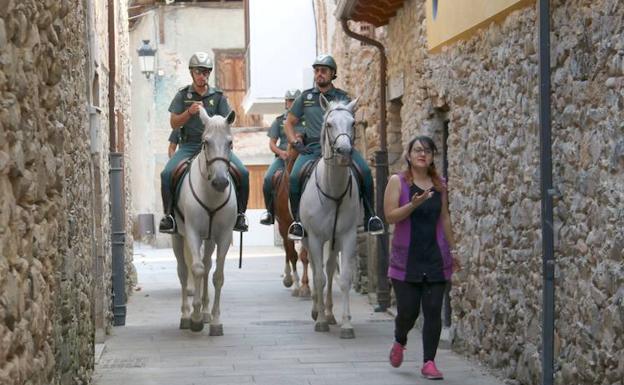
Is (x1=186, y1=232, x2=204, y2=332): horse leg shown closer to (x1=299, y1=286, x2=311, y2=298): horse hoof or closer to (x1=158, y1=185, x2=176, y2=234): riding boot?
(x1=158, y1=185, x2=176, y2=234): riding boot

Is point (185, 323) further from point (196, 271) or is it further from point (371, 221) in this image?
point (371, 221)

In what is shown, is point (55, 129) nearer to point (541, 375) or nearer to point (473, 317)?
point (541, 375)

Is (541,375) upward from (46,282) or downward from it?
downward

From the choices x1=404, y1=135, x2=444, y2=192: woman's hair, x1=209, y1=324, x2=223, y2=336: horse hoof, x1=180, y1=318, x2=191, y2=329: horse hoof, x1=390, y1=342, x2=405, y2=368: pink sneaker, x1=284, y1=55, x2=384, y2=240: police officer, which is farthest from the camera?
x1=180, y1=318, x2=191, y2=329: horse hoof

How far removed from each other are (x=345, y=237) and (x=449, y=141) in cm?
163

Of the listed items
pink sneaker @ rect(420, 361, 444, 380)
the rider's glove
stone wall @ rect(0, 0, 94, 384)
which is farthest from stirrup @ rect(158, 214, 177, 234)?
pink sneaker @ rect(420, 361, 444, 380)

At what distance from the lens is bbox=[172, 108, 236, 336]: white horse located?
11.5 m

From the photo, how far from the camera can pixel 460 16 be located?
10.3 metres

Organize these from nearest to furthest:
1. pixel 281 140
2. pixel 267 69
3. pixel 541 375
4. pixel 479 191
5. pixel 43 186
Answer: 1. pixel 43 186
2. pixel 541 375
3. pixel 479 191
4. pixel 281 140
5. pixel 267 69

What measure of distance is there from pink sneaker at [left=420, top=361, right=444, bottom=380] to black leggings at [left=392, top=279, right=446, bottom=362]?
3.8 inches

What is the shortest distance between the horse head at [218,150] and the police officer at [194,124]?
894 mm

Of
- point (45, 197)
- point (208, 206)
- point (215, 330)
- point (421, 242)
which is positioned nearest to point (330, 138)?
point (208, 206)

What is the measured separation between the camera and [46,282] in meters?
6.00

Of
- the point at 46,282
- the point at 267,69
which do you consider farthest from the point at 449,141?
the point at 267,69
